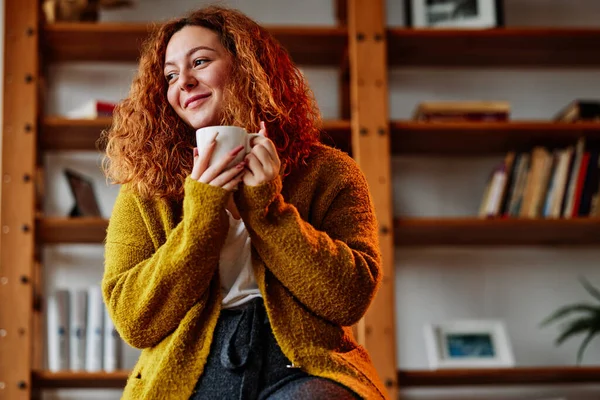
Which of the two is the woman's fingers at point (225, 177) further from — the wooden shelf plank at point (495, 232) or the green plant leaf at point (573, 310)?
the green plant leaf at point (573, 310)

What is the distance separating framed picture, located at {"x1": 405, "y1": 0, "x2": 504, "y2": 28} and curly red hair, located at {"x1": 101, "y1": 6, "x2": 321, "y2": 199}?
53.6 inches

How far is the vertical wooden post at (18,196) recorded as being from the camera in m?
2.38

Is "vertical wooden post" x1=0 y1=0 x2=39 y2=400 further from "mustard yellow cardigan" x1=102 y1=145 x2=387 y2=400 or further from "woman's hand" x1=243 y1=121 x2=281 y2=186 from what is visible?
"woman's hand" x1=243 y1=121 x2=281 y2=186

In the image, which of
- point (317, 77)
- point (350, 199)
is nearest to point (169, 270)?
point (350, 199)

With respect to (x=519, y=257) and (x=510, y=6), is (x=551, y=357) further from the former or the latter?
(x=510, y=6)

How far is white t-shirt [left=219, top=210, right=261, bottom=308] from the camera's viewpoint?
126 cm

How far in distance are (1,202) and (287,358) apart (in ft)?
4.98

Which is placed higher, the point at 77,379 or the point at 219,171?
the point at 219,171

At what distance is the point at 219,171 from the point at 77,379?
1.48m

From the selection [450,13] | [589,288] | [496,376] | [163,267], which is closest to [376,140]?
[450,13]

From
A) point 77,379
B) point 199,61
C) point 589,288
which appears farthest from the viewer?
point 589,288

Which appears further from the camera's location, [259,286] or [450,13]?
[450,13]

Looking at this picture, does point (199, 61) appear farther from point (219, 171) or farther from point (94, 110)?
point (94, 110)

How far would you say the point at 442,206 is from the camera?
283 cm
